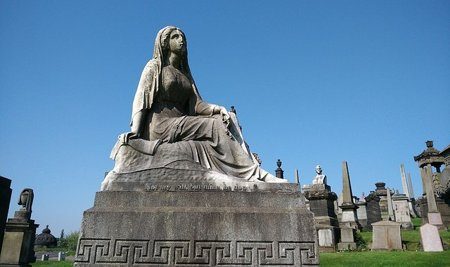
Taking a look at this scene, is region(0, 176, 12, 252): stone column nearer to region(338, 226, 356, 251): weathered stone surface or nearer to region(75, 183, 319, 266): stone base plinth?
region(75, 183, 319, 266): stone base plinth

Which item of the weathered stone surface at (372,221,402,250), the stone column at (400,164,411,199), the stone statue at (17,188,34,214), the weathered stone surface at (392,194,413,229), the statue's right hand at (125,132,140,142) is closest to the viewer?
the statue's right hand at (125,132,140,142)

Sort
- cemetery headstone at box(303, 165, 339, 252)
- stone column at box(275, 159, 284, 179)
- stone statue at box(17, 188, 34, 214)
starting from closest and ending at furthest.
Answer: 1. stone statue at box(17, 188, 34, 214)
2. cemetery headstone at box(303, 165, 339, 252)
3. stone column at box(275, 159, 284, 179)

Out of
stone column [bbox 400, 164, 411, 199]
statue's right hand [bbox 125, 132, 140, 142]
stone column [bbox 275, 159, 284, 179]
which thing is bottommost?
statue's right hand [bbox 125, 132, 140, 142]

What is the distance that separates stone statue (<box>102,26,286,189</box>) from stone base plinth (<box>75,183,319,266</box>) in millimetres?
451

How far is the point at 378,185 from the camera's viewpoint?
3684 cm

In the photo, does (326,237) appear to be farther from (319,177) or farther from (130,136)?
(130,136)

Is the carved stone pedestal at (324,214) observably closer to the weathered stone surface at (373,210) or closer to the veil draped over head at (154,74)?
the veil draped over head at (154,74)

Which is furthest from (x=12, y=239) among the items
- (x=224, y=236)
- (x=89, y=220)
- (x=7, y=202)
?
(x=224, y=236)

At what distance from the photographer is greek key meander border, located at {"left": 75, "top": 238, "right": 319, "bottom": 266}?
3.91 meters

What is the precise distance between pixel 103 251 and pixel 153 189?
0.94 metres

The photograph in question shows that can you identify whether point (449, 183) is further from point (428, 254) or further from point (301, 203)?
point (301, 203)

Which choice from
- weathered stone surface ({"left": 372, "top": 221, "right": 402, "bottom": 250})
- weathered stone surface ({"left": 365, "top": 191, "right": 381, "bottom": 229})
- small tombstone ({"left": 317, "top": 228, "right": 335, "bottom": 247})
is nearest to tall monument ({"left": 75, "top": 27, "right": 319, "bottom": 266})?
weathered stone surface ({"left": 372, "top": 221, "right": 402, "bottom": 250})

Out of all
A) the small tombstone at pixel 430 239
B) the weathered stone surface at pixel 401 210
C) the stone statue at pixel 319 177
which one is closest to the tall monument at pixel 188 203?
the small tombstone at pixel 430 239

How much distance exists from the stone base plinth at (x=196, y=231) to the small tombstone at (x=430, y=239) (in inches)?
442
